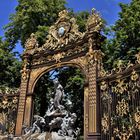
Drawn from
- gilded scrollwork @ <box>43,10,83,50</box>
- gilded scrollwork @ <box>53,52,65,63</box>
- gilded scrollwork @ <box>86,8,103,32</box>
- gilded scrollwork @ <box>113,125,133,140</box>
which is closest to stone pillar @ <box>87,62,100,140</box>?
gilded scrollwork @ <box>113,125,133,140</box>

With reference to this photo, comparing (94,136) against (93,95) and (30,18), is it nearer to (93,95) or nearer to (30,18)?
(93,95)

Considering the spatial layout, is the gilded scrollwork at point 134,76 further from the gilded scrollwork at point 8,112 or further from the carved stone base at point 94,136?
the gilded scrollwork at point 8,112

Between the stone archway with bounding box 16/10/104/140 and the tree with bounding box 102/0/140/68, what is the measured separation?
1947 mm

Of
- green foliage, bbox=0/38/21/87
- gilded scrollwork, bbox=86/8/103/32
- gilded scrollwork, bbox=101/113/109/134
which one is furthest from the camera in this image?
green foliage, bbox=0/38/21/87

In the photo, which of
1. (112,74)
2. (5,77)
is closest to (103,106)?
(112,74)

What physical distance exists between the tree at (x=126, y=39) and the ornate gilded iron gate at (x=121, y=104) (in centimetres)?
276

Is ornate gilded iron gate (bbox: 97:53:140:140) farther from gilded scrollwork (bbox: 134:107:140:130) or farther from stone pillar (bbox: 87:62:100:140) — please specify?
stone pillar (bbox: 87:62:100:140)

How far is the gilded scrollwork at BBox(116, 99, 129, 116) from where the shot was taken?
917 cm

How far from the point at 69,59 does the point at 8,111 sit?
12.1 ft

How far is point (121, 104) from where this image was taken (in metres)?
9.39

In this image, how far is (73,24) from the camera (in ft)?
40.1

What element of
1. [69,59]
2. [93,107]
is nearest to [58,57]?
[69,59]

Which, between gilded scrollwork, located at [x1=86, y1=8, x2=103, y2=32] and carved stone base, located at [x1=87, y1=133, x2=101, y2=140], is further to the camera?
gilded scrollwork, located at [x1=86, y1=8, x2=103, y2=32]

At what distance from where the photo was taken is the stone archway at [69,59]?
10.1 meters
